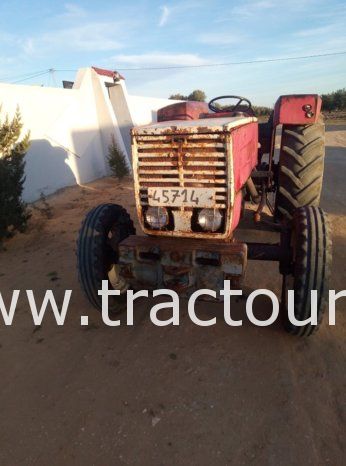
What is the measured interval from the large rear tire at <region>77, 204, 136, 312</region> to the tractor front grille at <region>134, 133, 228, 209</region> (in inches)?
27.6

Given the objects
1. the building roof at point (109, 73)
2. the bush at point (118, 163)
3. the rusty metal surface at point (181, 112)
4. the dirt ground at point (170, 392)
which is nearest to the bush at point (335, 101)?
the building roof at point (109, 73)

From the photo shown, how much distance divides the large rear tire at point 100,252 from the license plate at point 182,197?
2.15 feet

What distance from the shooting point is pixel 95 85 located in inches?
424

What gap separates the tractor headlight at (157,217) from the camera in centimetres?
279

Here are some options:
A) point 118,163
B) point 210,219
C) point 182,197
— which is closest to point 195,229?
point 210,219

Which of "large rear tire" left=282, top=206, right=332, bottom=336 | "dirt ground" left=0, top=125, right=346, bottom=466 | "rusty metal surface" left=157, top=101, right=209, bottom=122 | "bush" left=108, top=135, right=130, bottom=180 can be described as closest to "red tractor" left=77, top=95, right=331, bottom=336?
"large rear tire" left=282, top=206, right=332, bottom=336

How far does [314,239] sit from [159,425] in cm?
166

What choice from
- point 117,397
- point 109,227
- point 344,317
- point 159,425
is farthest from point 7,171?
point 344,317

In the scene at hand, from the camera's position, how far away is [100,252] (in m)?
3.11

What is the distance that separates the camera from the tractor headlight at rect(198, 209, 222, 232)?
266 cm

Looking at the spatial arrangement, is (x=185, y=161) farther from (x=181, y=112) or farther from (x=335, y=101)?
(x=335, y=101)

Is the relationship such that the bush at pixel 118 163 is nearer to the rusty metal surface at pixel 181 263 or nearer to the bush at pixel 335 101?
the rusty metal surface at pixel 181 263

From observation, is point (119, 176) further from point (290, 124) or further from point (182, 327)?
point (182, 327)

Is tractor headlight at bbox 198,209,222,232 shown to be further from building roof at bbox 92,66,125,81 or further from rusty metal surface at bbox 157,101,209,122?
building roof at bbox 92,66,125,81
